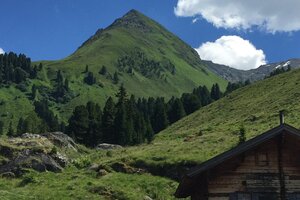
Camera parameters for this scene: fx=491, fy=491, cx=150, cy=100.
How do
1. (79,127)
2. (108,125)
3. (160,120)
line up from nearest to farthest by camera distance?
(108,125), (79,127), (160,120)

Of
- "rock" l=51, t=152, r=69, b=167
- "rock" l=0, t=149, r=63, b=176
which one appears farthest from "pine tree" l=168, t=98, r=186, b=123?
"rock" l=0, t=149, r=63, b=176

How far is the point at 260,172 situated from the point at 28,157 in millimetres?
34604

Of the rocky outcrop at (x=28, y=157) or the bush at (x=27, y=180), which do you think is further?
the rocky outcrop at (x=28, y=157)

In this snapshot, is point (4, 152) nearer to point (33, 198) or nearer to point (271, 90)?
point (33, 198)

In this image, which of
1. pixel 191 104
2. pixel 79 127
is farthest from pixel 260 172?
pixel 191 104

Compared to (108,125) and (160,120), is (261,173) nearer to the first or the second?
(108,125)

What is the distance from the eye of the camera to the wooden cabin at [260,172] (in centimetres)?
2252

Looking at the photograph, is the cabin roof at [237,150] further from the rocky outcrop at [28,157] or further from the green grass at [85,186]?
the rocky outcrop at [28,157]

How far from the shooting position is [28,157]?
172 feet

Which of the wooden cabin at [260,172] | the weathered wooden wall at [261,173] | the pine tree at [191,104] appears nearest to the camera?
the wooden cabin at [260,172]

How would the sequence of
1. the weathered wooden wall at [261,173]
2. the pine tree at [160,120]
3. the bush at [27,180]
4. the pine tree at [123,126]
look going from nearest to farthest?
1. the weathered wooden wall at [261,173]
2. the bush at [27,180]
3. the pine tree at [123,126]
4. the pine tree at [160,120]

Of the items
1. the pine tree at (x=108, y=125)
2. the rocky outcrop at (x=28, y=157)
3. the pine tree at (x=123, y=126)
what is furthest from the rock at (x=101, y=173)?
the pine tree at (x=108, y=125)

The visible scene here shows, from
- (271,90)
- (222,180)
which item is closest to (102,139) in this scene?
(271,90)

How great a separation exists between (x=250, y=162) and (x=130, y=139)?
3229 inches
